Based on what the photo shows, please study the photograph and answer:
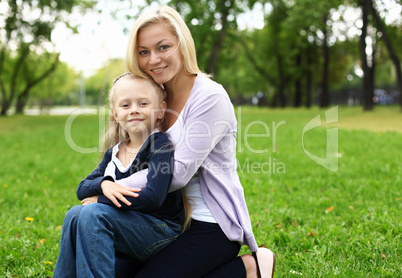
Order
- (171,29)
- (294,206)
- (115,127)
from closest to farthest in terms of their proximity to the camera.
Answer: (171,29) < (115,127) < (294,206)

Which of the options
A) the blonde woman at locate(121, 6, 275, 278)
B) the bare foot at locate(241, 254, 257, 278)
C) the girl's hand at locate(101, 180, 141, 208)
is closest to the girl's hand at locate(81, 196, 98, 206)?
the girl's hand at locate(101, 180, 141, 208)

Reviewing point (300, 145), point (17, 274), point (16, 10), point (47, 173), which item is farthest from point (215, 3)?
point (17, 274)

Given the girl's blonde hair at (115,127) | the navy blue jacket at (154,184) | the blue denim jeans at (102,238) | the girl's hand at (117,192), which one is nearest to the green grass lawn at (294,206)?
the girl's blonde hair at (115,127)

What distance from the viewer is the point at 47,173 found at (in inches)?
268

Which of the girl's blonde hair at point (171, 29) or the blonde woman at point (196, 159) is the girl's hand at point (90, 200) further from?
the girl's blonde hair at point (171, 29)

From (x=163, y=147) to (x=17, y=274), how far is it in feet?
5.62

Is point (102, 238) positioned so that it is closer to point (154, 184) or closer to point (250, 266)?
point (154, 184)

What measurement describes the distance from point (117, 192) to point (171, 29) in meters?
1.10

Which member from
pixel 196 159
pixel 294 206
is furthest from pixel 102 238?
pixel 294 206

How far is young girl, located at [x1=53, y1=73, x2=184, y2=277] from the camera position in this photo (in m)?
1.99

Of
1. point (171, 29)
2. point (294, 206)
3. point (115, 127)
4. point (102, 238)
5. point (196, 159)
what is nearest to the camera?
point (102, 238)

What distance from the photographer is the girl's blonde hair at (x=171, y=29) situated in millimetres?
2443

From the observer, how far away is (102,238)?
6.54ft

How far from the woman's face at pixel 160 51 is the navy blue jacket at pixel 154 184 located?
0.45 metres
